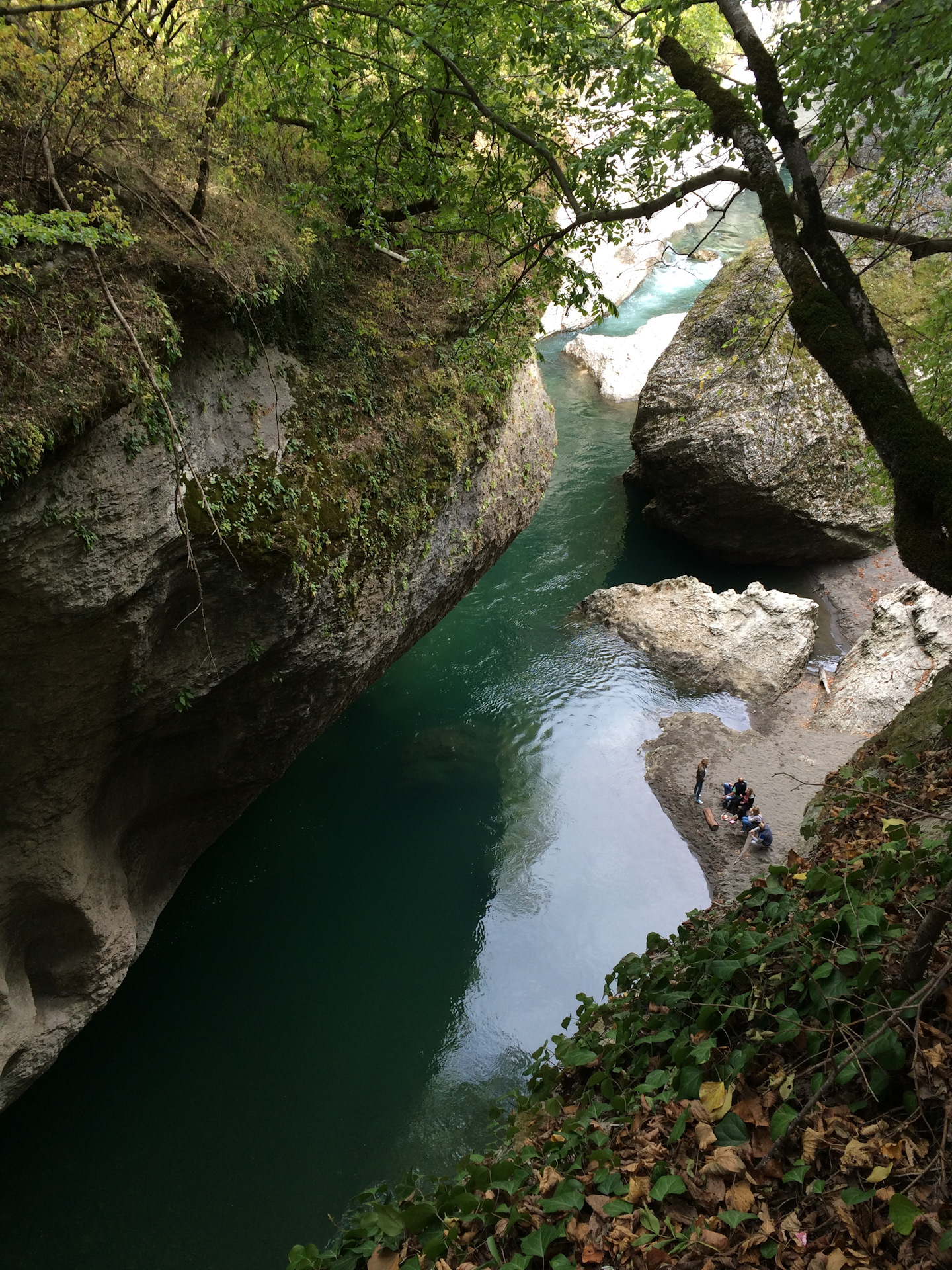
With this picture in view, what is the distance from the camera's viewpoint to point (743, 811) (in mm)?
11320

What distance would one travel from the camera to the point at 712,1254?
303 cm

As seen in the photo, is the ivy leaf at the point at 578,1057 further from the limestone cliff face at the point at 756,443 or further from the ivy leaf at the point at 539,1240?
the limestone cliff face at the point at 756,443

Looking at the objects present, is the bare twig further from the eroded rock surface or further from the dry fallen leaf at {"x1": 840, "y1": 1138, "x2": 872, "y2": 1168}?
the eroded rock surface

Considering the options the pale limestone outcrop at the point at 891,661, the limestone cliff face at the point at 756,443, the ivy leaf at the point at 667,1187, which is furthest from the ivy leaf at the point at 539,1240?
the limestone cliff face at the point at 756,443

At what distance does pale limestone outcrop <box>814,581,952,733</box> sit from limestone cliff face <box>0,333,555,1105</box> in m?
8.33

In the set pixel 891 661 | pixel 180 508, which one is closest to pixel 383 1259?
pixel 180 508

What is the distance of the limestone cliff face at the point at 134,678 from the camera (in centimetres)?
521

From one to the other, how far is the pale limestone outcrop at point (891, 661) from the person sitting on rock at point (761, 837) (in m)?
3.25

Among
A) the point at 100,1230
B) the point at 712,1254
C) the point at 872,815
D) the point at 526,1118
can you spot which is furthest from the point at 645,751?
the point at 712,1254

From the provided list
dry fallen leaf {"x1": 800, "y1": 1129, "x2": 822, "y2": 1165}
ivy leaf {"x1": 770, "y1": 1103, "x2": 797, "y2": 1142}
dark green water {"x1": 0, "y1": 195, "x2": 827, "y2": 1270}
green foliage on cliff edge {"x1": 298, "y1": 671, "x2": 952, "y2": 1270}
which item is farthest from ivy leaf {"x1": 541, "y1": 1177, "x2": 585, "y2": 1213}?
dark green water {"x1": 0, "y1": 195, "x2": 827, "y2": 1270}

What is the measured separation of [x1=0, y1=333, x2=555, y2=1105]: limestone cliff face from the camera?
521cm

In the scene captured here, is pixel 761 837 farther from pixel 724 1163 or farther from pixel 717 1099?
pixel 724 1163

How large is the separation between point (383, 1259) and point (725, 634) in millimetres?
12972

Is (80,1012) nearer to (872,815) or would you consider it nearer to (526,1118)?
(526,1118)
